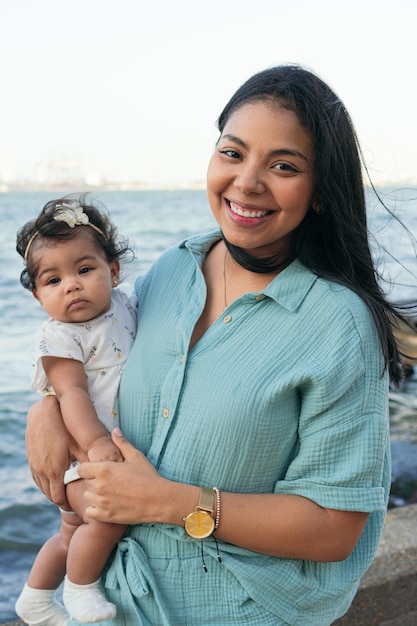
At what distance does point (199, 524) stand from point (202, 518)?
0.02 m

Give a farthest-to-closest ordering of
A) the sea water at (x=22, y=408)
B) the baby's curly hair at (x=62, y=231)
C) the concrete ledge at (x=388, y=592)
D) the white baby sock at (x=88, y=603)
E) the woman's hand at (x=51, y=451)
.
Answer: the concrete ledge at (x=388, y=592) → the sea water at (x=22, y=408) → the baby's curly hair at (x=62, y=231) → the woman's hand at (x=51, y=451) → the white baby sock at (x=88, y=603)

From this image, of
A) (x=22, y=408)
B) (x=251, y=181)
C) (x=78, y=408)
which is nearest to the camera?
(x=251, y=181)

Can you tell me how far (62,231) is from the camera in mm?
2320

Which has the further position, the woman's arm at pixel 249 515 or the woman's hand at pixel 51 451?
the woman's hand at pixel 51 451

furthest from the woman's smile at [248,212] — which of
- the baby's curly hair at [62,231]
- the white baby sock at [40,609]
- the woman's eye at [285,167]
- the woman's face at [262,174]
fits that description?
the white baby sock at [40,609]

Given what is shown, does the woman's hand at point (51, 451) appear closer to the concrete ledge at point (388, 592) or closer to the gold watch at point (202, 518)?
the gold watch at point (202, 518)

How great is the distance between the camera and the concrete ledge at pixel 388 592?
9.46 feet

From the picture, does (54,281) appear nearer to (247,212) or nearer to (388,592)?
(247,212)

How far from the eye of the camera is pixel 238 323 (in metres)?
2.04

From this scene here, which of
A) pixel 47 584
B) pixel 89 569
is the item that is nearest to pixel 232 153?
pixel 89 569

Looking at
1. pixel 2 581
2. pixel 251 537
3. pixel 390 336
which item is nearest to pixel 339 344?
pixel 390 336

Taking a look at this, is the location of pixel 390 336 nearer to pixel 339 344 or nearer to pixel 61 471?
pixel 339 344

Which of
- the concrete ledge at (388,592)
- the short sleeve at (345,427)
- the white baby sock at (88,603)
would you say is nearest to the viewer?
the short sleeve at (345,427)

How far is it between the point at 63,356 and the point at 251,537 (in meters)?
0.76
